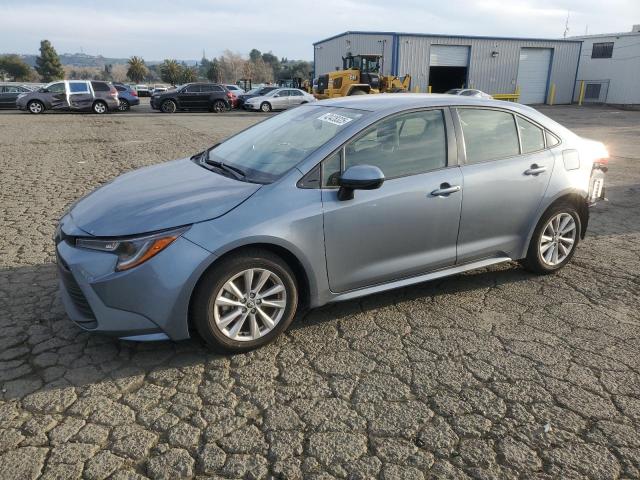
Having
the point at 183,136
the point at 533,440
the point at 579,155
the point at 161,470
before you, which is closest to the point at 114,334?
the point at 161,470

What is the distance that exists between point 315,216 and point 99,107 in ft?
84.0

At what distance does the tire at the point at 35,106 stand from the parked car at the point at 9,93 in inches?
129

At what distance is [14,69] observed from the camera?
76.2 meters

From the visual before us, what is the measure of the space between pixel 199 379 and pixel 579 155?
147 inches

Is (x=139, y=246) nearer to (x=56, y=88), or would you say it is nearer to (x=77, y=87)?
(x=77, y=87)

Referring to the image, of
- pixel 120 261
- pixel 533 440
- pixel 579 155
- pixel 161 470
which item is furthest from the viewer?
pixel 579 155

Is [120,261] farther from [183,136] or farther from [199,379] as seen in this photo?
[183,136]

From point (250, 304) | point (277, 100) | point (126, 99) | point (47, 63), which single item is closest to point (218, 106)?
point (277, 100)

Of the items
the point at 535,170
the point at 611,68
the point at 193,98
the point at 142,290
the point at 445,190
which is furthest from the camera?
the point at 611,68

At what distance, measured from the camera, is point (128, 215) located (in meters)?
3.18

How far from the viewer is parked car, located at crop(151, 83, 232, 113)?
91.4 feet

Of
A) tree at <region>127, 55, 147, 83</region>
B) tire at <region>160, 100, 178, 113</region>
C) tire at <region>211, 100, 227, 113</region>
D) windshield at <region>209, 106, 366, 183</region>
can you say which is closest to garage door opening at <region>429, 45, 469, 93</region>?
tire at <region>211, 100, 227, 113</region>

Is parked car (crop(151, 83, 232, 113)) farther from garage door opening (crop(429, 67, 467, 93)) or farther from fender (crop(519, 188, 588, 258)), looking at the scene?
fender (crop(519, 188, 588, 258))

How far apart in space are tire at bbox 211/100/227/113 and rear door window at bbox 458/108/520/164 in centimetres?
2633
